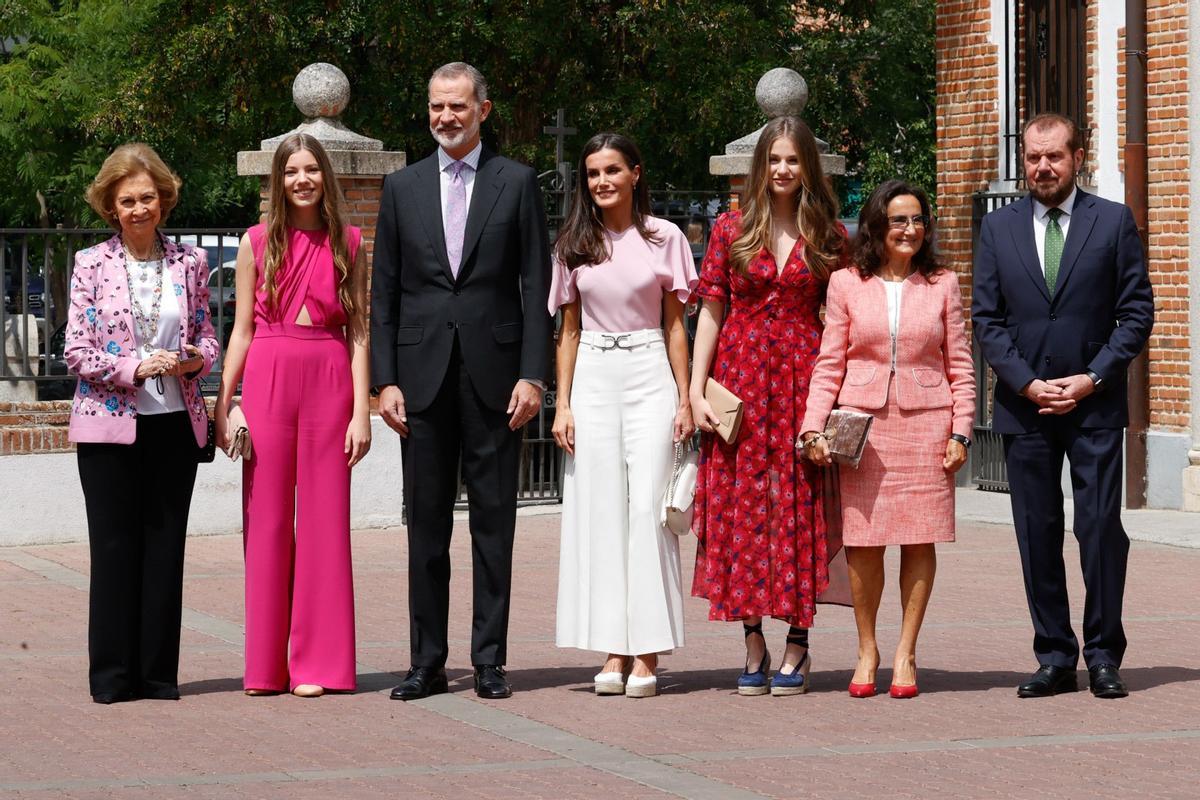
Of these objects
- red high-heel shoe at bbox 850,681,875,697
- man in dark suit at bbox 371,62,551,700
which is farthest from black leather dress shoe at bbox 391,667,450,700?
red high-heel shoe at bbox 850,681,875,697

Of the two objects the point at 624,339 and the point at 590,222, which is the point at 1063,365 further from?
the point at 590,222

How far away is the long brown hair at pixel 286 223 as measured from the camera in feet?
24.8

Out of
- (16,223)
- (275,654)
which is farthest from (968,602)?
(16,223)

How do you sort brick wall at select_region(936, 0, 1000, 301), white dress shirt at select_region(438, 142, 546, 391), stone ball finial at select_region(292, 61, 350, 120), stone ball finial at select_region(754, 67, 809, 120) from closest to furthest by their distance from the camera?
white dress shirt at select_region(438, 142, 546, 391) < stone ball finial at select_region(292, 61, 350, 120) < stone ball finial at select_region(754, 67, 809, 120) < brick wall at select_region(936, 0, 1000, 301)

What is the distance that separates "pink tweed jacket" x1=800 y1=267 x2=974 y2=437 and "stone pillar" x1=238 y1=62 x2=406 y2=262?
233 inches

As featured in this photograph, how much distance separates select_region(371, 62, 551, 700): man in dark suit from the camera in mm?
7551

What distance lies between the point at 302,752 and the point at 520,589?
4245 millimetres

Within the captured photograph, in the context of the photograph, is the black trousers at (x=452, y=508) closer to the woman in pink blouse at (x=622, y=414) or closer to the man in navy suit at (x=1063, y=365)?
the woman in pink blouse at (x=622, y=414)

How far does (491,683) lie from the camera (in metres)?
7.56

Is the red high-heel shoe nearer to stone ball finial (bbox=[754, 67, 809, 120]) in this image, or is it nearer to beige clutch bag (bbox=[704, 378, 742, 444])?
beige clutch bag (bbox=[704, 378, 742, 444])

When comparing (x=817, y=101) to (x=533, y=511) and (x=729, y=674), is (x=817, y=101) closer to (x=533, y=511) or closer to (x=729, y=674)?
(x=533, y=511)

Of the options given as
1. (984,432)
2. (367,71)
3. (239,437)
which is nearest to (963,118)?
(984,432)

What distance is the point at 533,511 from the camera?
14344 mm

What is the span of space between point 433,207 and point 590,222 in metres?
0.57
